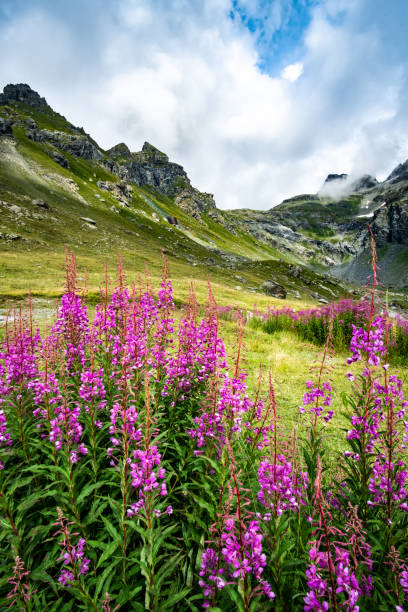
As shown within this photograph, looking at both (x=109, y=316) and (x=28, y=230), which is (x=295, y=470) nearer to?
(x=109, y=316)

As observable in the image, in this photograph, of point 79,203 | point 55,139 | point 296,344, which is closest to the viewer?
point 296,344

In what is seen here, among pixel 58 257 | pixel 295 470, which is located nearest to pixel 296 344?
pixel 295 470

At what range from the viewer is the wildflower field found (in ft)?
6.82

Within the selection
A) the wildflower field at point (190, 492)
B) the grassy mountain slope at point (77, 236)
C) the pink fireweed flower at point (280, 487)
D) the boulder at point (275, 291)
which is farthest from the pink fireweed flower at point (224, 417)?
the boulder at point (275, 291)

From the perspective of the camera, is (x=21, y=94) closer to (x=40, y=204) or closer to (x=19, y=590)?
(x=40, y=204)

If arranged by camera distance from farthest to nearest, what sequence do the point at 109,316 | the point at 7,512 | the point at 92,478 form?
the point at 109,316 < the point at 92,478 < the point at 7,512

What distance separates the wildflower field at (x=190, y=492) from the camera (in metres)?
2.08

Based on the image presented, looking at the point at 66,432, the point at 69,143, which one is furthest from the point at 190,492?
the point at 69,143

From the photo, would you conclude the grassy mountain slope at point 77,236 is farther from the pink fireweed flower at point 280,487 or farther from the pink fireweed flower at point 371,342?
the pink fireweed flower at point 371,342

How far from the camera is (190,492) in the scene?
10.9ft

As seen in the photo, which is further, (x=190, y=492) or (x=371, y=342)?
(x=190, y=492)

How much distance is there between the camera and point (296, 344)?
1495 cm

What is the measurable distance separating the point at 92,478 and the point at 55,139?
572ft

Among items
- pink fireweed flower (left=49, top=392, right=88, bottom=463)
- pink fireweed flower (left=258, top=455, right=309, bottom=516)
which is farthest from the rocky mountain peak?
pink fireweed flower (left=258, top=455, right=309, bottom=516)
